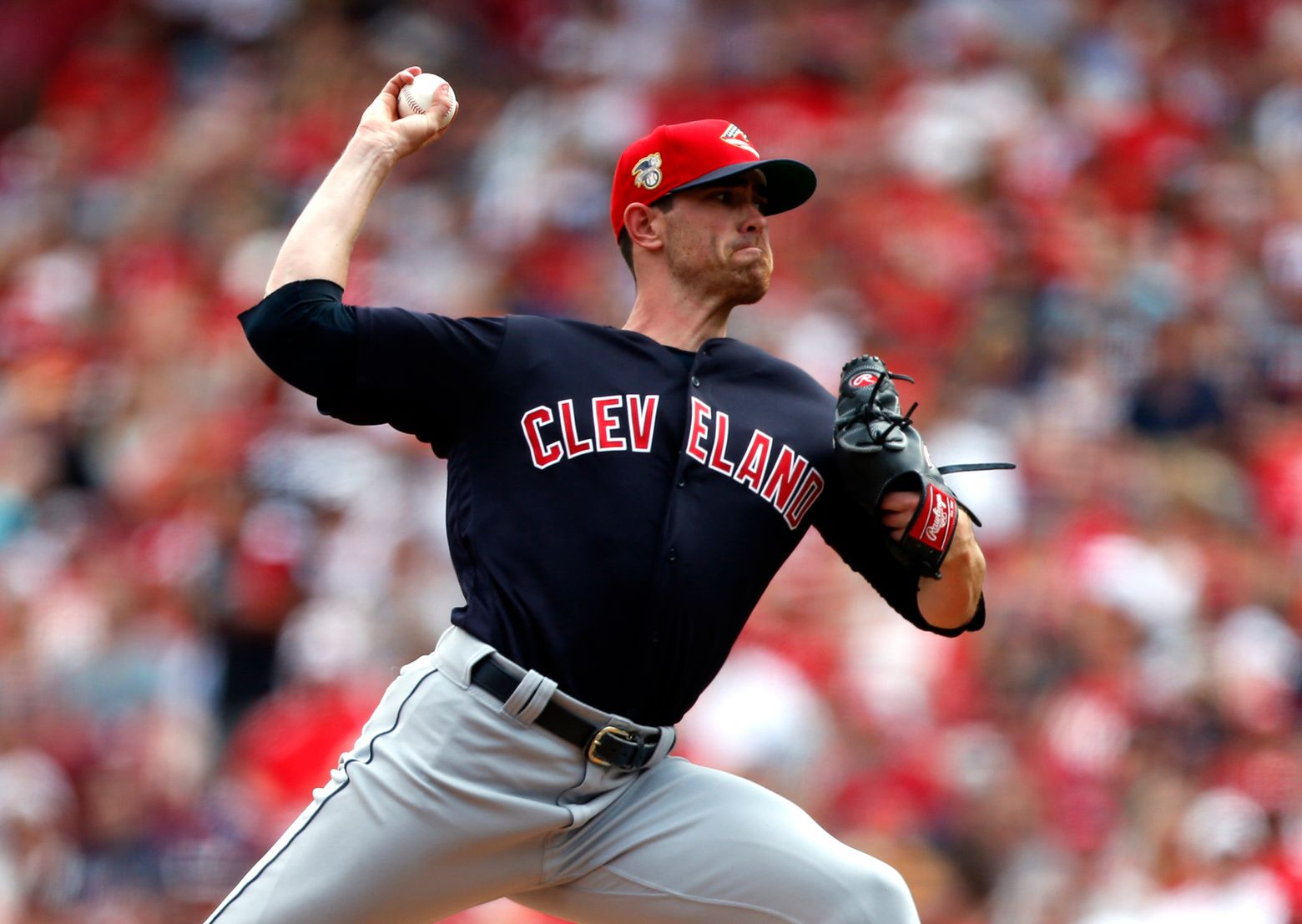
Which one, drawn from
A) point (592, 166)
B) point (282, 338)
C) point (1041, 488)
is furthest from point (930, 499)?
point (592, 166)

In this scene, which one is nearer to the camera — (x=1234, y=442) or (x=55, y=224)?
(x=1234, y=442)

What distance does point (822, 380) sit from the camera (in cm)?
834

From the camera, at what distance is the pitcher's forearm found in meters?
3.25

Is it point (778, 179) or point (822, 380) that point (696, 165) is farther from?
point (822, 380)

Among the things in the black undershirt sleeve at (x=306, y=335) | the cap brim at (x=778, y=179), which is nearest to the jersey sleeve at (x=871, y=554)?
the cap brim at (x=778, y=179)

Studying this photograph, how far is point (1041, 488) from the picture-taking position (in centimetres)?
770

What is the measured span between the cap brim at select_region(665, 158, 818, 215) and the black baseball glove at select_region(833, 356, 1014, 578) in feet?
1.55

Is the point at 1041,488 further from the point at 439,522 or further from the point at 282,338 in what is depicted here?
the point at 282,338

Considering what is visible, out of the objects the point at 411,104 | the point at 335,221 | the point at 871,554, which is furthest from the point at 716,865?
the point at 411,104

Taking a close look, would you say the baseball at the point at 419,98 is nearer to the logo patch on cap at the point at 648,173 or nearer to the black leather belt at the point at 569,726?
the logo patch on cap at the point at 648,173

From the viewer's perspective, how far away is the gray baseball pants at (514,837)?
10.3ft

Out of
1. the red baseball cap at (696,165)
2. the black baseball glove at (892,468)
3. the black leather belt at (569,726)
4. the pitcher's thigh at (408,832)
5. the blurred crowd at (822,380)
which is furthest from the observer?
the blurred crowd at (822,380)

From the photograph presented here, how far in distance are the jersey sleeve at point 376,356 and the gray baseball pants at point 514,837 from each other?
0.42 metres

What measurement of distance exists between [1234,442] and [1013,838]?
2.38 metres
